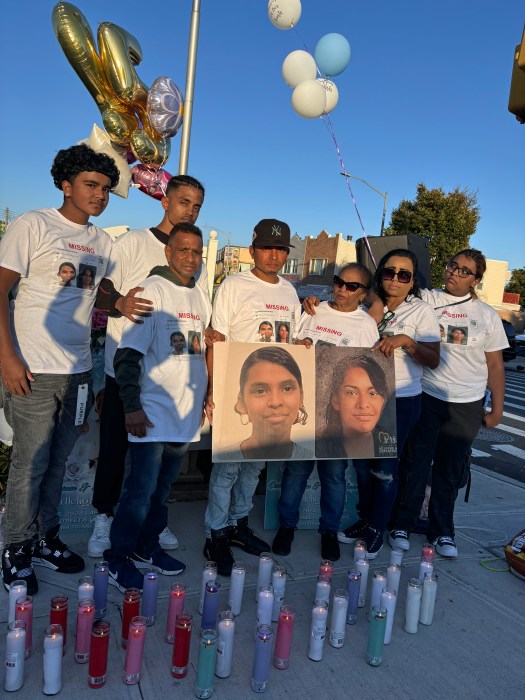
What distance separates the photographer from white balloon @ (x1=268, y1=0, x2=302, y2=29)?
8.34 m

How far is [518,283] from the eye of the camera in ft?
171

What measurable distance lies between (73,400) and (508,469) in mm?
6325

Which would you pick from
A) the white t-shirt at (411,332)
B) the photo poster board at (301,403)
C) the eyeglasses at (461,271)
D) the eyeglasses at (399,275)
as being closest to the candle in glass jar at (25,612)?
the photo poster board at (301,403)

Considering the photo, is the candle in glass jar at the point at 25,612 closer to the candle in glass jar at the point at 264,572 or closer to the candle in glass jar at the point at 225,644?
the candle in glass jar at the point at 225,644

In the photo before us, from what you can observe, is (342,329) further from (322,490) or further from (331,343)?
(322,490)

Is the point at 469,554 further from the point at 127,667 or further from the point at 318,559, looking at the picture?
the point at 127,667

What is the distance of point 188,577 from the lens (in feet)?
10.9

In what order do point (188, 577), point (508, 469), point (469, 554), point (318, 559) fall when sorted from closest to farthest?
point (188, 577) → point (318, 559) → point (469, 554) → point (508, 469)

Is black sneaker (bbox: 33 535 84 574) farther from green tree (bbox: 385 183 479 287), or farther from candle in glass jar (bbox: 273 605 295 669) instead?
green tree (bbox: 385 183 479 287)

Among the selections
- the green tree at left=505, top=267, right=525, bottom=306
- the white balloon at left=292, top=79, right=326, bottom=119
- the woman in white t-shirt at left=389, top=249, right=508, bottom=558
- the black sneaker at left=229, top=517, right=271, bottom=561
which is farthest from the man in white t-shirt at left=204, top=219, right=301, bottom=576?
the green tree at left=505, top=267, right=525, bottom=306

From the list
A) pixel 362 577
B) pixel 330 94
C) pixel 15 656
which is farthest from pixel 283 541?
pixel 330 94

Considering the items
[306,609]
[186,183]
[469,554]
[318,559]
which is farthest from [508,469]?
[186,183]

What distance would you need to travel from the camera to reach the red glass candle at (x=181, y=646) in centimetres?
231

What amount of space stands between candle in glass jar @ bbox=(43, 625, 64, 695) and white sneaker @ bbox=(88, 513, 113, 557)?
1205mm
